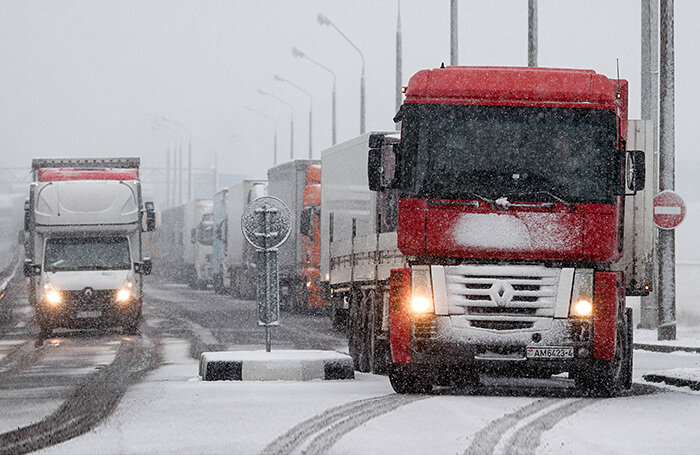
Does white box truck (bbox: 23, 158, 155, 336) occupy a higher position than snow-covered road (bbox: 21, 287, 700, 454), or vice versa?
white box truck (bbox: 23, 158, 155, 336)

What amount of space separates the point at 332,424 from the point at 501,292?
121 inches

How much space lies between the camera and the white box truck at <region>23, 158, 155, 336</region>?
31.3 meters

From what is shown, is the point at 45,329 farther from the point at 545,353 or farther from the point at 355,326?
the point at 545,353

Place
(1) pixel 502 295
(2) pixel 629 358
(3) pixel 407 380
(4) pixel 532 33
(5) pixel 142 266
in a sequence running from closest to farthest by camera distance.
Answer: (1) pixel 502 295 < (3) pixel 407 380 < (2) pixel 629 358 < (5) pixel 142 266 < (4) pixel 532 33

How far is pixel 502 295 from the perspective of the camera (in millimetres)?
14875

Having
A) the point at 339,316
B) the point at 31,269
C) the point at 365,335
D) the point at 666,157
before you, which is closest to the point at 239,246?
the point at 31,269

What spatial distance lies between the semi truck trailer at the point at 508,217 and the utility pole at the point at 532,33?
17229mm

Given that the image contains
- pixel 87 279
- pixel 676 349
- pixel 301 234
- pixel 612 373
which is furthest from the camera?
pixel 301 234

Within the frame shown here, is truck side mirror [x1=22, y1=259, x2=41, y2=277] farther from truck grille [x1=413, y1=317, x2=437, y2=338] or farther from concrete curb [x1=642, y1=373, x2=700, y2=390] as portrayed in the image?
truck grille [x1=413, y1=317, x2=437, y2=338]

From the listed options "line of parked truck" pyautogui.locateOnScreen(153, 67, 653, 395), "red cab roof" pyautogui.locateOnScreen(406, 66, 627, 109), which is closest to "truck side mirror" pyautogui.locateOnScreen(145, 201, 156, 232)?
"line of parked truck" pyautogui.locateOnScreen(153, 67, 653, 395)

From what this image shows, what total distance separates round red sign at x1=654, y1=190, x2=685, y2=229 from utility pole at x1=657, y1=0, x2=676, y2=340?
1.86m

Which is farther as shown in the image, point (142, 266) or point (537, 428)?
point (142, 266)

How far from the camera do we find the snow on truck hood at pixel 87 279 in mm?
31250

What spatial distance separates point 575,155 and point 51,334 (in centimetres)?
1910
